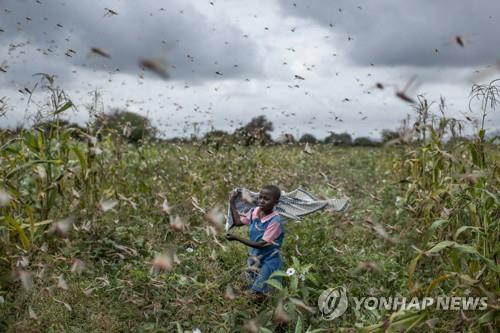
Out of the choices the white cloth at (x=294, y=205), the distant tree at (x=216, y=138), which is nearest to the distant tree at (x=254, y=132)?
the distant tree at (x=216, y=138)

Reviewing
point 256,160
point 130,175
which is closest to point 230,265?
point 130,175

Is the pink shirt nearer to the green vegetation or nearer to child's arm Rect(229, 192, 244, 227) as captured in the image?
the green vegetation

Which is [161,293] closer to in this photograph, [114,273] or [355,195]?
[114,273]

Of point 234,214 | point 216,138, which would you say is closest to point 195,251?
point 234,214

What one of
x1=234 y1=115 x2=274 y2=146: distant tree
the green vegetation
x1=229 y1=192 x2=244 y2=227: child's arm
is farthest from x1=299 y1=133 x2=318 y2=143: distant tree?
x1=229 y1=192 x2=244 y2=227: child's arm

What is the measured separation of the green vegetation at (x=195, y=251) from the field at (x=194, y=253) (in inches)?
0.5

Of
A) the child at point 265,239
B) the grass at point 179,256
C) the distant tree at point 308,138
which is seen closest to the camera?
the grass at point 179,256

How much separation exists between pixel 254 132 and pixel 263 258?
4.32m

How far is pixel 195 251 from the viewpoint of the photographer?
4.77 meters

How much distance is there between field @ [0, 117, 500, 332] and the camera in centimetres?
328

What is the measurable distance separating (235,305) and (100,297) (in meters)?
1.02

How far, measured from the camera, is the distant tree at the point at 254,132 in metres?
8.28

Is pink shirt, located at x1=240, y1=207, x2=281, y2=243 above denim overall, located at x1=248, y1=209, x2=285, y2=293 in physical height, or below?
above

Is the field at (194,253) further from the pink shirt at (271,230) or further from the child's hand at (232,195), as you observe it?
the child's hand at (232,195)
